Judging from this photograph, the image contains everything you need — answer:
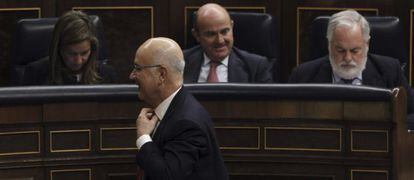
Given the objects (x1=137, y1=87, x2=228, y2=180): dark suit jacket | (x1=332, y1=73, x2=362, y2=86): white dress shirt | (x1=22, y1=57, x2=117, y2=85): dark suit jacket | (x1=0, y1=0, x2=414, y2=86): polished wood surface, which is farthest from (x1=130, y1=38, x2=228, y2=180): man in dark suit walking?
(x1=0, y1=0, x2=414, y2=86): polished wood surface

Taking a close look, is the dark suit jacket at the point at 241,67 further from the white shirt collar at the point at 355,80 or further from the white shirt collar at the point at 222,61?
the white shirt collar at the point at 355,80

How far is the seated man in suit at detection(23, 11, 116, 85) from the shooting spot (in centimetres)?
562

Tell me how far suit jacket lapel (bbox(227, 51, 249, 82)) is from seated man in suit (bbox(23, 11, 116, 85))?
63 centimetres

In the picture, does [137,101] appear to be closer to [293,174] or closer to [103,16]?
[293,174]

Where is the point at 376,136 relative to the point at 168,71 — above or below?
below

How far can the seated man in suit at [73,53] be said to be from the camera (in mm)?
5621

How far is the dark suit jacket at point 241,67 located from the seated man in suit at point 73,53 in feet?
1.65

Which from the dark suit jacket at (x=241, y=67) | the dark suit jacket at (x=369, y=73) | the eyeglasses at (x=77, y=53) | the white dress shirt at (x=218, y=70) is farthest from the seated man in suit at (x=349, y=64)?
the eyeglasses at (x=77, y=53)

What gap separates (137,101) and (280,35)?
202 cm

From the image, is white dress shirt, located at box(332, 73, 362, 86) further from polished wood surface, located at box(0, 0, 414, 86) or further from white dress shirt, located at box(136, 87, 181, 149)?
white dress shirt, located at box(136, 87, 181, 149)

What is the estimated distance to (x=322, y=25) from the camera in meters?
6.11

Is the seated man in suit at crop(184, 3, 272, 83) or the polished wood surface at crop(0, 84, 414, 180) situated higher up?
the seated man in suit at crop(184, 3, 272, 83)

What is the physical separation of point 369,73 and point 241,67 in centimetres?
63

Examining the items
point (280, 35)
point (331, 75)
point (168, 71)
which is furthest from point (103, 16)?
point (168, 71)
